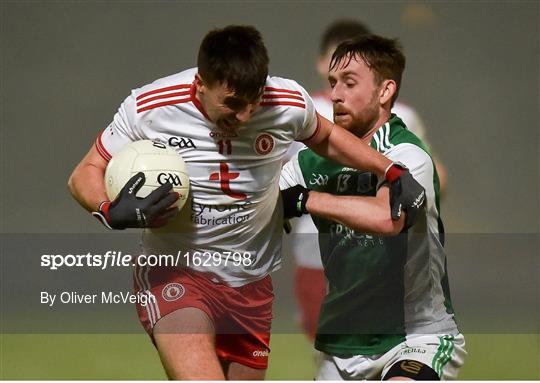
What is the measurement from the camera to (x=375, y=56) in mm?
4465

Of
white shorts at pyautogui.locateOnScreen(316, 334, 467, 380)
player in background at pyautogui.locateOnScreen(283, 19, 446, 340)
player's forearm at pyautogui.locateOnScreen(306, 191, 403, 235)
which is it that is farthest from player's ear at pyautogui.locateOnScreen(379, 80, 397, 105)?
player in background at pyautogui.locateOnScreen(283, 19, 446, 340)

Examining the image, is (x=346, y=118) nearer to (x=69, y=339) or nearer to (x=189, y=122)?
(x=189, y=122)

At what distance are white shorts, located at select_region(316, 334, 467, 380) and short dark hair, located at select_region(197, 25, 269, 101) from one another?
1.26 m

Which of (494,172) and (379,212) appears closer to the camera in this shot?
(379,212)

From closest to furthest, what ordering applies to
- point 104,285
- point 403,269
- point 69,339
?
point 403,269 → point 104,285 → point 69,339

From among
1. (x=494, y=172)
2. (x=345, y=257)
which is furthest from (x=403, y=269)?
(x=494, y=172)

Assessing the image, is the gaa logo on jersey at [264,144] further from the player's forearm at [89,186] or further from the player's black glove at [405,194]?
the player's forearm at [89,186]

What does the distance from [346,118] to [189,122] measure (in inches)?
31.0

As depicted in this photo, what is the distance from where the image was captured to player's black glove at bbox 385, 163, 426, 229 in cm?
388

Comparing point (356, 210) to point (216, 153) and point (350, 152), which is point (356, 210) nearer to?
point (350, 152)

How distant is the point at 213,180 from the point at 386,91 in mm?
953

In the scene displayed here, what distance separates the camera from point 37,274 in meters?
5.35

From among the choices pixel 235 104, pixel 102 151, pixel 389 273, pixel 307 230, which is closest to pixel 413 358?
pixel 389 273

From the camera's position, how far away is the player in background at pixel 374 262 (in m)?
4.06
